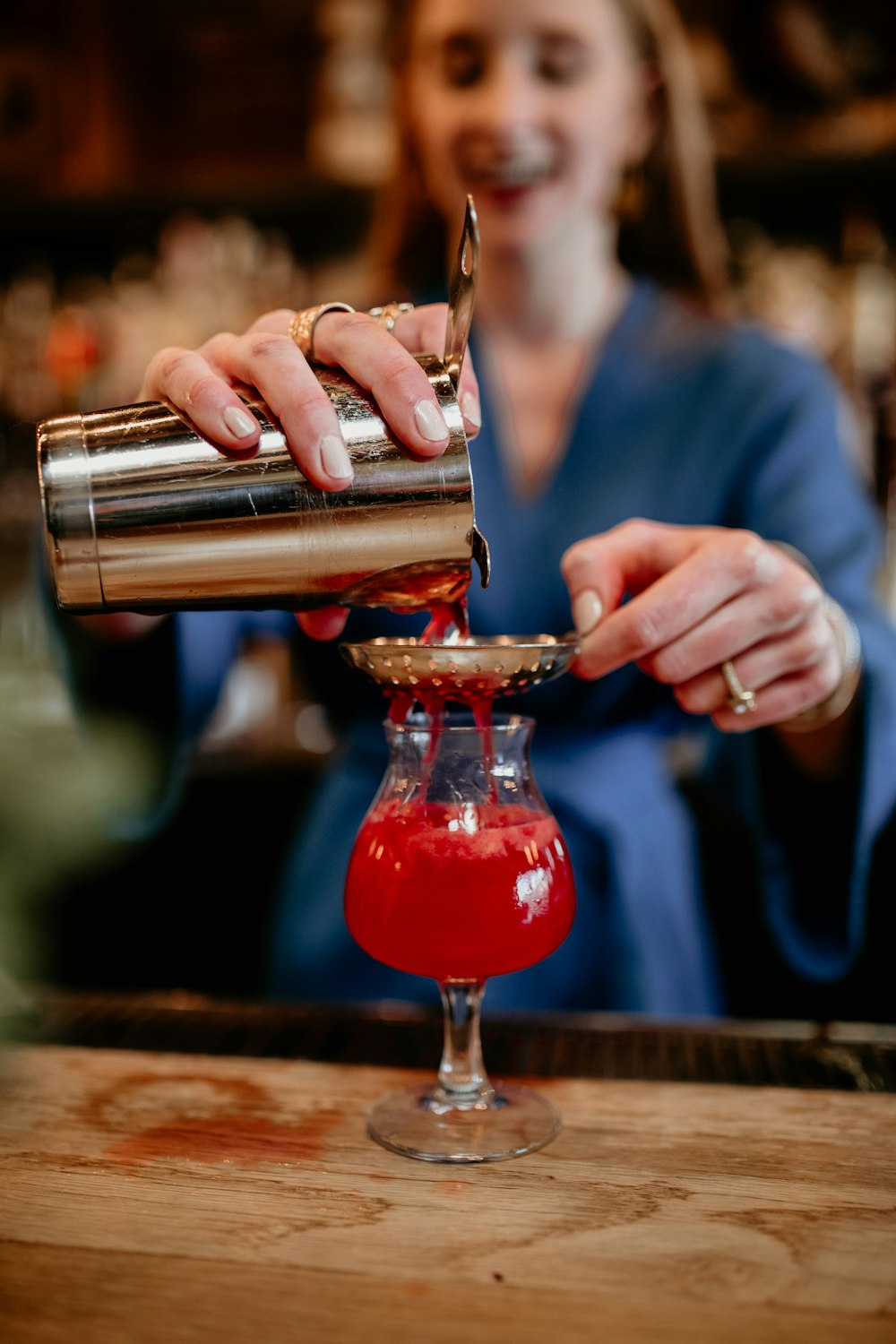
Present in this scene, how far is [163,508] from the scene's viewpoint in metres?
0.86

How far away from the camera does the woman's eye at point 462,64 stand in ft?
5.48

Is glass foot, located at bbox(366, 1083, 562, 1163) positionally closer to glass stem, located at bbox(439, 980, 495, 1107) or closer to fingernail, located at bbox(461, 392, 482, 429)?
glass stem, located at bbox(439, 980, 495, 1107)

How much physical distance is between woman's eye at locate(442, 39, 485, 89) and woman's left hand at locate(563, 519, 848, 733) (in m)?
0.90

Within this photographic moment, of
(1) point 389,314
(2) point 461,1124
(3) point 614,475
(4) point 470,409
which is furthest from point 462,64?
(2) point 461,1124

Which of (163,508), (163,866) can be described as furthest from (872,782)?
(163,866)

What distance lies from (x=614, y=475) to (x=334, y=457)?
38.2 inches

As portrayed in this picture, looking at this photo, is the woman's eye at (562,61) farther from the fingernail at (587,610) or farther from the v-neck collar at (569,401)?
the fingernail at (587,610)

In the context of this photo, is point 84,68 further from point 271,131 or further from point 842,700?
point 842,700

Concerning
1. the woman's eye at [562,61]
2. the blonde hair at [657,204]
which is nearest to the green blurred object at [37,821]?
the blonde hair at [657,204]

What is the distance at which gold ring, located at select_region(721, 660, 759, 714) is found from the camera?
1.08 metres

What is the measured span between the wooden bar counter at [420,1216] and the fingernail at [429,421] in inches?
20.5

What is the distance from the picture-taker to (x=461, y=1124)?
3.14 ft

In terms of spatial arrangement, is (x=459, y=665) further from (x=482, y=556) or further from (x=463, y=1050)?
(x=463, y=1050)

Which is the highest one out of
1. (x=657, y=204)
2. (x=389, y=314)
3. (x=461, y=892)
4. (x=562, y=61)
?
(x=562, y=61)
